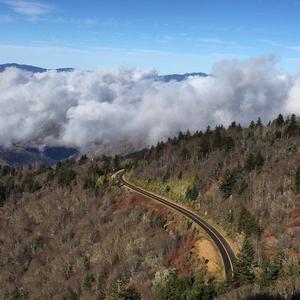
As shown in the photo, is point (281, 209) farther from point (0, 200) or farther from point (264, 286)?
point (0, 200)

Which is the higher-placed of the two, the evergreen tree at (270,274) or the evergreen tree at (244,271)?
the evergreen tree at (270,274)

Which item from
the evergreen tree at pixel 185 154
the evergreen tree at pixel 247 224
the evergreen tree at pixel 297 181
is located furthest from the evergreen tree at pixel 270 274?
the evergreen tree at pixel 185 154

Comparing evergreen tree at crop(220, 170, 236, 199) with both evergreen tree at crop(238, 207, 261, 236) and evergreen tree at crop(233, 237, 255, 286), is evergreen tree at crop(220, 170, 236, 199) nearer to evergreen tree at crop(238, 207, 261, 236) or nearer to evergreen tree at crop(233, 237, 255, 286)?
evergreen tree at crop(238, 207, 261, 236)

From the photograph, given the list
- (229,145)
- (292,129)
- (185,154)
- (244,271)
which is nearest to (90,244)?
(185,154)

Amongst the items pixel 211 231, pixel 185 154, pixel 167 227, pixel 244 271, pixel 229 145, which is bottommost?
pixel 167 227

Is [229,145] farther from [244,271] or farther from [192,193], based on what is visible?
[244,271]

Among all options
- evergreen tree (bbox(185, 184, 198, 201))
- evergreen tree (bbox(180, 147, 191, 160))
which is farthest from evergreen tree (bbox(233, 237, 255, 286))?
evergreen tree (bbox(180, 147, 191, 160))

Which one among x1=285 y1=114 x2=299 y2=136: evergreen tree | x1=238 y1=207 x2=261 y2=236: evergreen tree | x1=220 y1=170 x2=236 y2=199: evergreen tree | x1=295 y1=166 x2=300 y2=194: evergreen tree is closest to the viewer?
x1=238 y1=207 x2=261 y2=236: evergreen tree

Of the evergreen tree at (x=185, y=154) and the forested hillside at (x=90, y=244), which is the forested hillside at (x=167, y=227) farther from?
the evergreen tree at (x=185, y=154)
